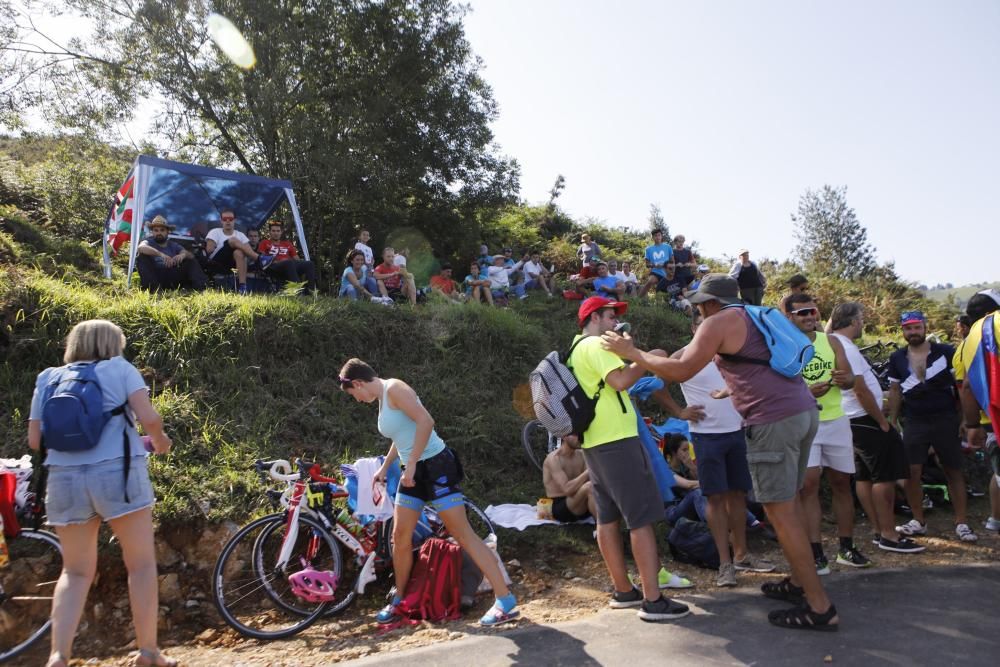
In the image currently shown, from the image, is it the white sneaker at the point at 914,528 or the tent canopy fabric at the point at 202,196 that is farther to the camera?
the tent canopy fabric at the point at 202,196

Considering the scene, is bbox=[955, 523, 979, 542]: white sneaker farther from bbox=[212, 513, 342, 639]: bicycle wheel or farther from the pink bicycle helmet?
the pink bicycle helmet

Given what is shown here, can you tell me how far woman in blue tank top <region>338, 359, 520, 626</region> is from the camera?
15.0 ft

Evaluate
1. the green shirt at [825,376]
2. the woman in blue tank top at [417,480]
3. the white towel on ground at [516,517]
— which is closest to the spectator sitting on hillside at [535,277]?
the white towel on ground at [516,517]

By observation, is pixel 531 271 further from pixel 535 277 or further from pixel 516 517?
pixel 516 517

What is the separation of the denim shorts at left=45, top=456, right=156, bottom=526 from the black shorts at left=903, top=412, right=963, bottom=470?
658 centimetres

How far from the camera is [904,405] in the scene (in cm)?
681

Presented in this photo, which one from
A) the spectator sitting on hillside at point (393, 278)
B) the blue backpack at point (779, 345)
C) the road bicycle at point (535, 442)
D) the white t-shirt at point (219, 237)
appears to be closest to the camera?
the blue backpack at point (779, 345)

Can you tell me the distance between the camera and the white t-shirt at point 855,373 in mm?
5781

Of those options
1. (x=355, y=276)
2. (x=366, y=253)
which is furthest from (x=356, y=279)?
(x=366, y=253)

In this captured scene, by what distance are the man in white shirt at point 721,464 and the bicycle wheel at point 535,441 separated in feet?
8.57

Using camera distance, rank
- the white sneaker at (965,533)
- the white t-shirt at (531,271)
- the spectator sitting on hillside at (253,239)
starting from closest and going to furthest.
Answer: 1. the white sneaker at (965,533)
2. the spectator sitting on hillside at (253,239)
3. the white t-shirt at (531,271)

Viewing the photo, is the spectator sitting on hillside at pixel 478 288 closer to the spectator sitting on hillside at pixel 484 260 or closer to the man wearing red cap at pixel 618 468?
the spectator sitting on hillside at pixel 484 260

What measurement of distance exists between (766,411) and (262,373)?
5555 millimetres

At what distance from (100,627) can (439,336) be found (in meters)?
5.33
